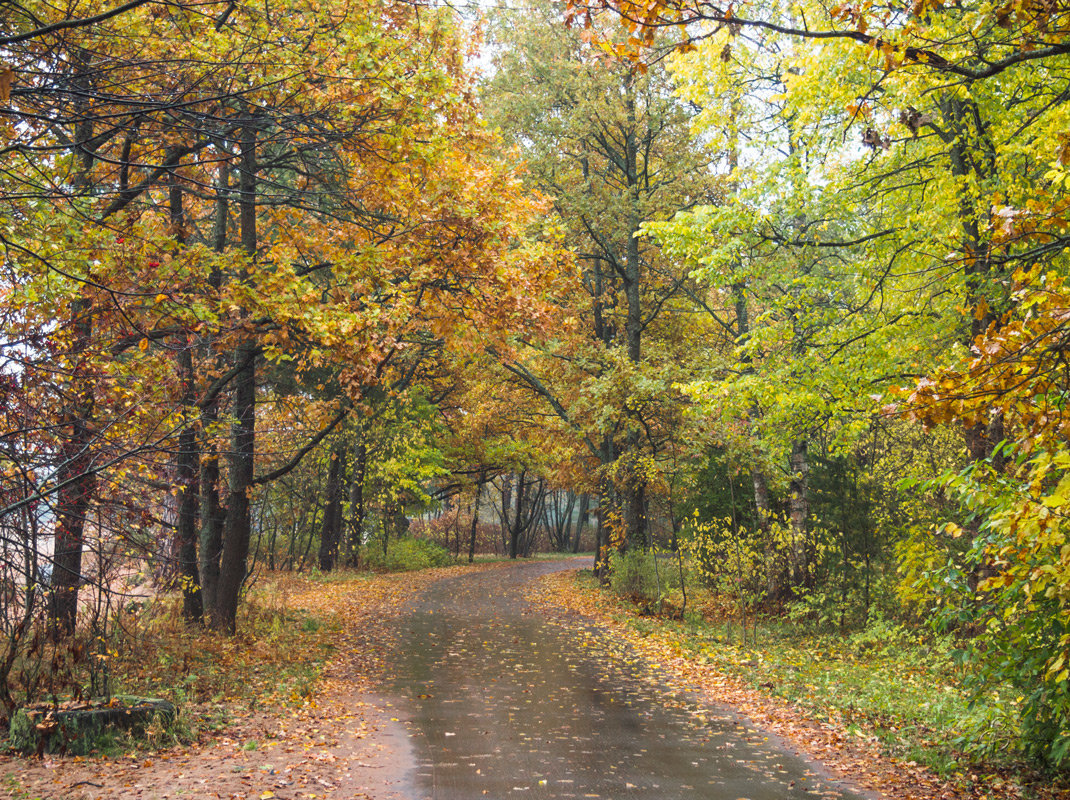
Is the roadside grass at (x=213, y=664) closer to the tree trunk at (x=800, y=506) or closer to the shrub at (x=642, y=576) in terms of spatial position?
the shrub at (x=642, y=576)

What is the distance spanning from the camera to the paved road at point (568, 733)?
5.57m

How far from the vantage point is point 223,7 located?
30.5 ft

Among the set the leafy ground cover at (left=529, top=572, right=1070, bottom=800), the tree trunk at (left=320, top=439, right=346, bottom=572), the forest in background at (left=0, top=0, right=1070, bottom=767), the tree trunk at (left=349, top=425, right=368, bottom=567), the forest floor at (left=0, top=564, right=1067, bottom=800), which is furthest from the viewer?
the tree trunk at (left=349, top=425, right=368, bottom=567)

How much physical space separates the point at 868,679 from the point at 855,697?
133 centimetres

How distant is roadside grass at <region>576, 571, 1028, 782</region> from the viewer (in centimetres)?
615

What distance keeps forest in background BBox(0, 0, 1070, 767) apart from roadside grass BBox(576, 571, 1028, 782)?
0.38 m

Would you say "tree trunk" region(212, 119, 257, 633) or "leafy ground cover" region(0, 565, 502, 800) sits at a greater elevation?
"tree trunk" region(212, 119, 257, 633)

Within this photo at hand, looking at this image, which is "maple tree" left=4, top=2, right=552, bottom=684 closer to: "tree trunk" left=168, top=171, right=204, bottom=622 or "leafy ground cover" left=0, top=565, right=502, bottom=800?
"tree trunk" left=168, top=171, right=204, bottom=622

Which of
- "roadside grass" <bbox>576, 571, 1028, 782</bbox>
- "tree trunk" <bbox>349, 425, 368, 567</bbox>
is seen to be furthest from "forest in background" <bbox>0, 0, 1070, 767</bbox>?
"tree trunk" <bbox>349, 425, 368, 567</bbox>

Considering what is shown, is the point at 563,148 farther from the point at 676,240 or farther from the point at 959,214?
the point at 959,214

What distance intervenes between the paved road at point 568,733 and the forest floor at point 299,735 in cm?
36

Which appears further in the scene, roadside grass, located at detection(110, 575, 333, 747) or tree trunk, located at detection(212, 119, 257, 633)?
tree trunk, located at detection(212, 119, 257, 633)

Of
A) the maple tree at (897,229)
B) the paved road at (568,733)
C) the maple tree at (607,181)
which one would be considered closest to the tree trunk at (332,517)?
the maple tree at (607,181)

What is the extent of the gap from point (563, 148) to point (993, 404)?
16.7 m
